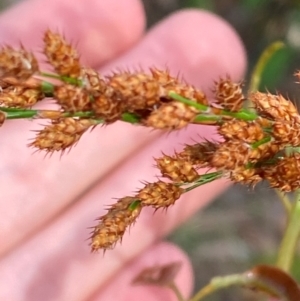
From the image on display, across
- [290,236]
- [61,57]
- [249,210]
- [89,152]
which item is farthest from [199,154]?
[249,210]

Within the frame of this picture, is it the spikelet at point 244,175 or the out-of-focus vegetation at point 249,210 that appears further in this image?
the out-of-focus vegetation at point 249,210

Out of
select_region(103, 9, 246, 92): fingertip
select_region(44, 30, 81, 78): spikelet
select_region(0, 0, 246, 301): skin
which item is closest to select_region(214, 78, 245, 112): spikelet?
select_region(44, 30, 81, 78): spikelet

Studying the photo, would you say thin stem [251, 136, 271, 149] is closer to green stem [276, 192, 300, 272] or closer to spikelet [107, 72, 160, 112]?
spikelet [107, 72, 160, 112]

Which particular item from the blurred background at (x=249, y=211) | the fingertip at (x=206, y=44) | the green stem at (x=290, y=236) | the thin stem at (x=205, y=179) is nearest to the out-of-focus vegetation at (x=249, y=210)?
the blurred background at (x=249, y=211)

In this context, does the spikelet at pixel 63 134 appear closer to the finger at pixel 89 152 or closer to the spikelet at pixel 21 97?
the spikelet at pixel 21 97

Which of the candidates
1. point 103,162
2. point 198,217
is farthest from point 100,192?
point 198,217

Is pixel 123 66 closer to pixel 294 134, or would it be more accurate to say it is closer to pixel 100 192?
pixel 100 192
